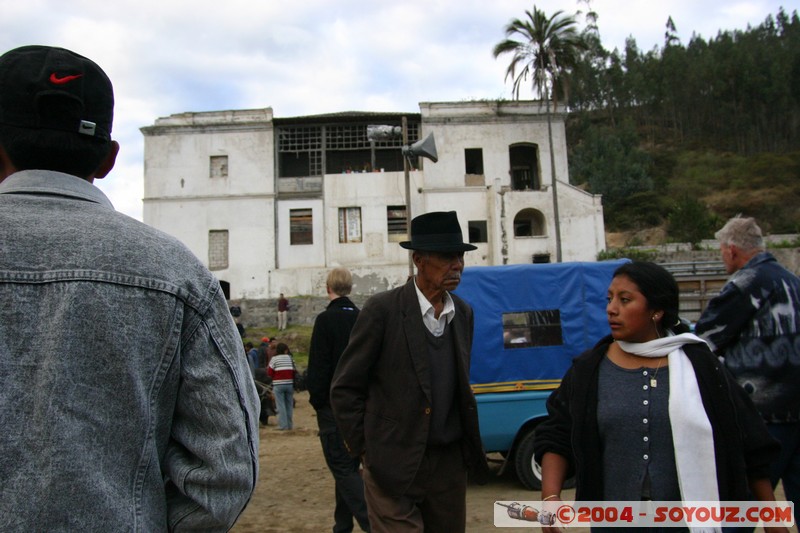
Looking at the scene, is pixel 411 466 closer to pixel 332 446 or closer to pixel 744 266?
pixel 332 446

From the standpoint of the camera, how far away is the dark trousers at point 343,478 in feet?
16.9

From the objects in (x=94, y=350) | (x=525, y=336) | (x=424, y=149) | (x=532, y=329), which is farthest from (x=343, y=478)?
(x=424, y=149)

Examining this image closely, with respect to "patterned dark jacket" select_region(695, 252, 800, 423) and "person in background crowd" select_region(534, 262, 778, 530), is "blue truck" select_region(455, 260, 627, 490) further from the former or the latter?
"person in background crowd" select_region(534, 262, 778, 530)

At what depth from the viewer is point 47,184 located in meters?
1.52

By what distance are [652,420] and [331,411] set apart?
3145 millimetres

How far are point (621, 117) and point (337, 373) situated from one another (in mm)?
73443

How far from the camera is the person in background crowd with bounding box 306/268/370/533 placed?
5.20 m

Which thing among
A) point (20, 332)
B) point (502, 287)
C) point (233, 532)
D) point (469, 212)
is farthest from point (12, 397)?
point (469, 212)

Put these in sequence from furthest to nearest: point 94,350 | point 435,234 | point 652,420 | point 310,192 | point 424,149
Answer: point 310,192, point 424,149, point 435,234, point 652,420, point 94,350

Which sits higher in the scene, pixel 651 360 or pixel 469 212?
pixel 469 212

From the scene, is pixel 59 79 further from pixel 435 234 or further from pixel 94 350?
pixel 435 234

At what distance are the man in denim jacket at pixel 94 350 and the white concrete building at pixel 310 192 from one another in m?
31.6

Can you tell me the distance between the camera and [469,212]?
3369cm

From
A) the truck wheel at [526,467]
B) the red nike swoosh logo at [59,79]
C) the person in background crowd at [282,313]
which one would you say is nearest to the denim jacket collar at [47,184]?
the red nike swoosh logo at [59,79]
